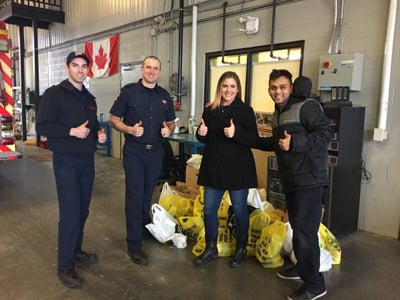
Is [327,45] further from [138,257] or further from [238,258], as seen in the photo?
[138,257]

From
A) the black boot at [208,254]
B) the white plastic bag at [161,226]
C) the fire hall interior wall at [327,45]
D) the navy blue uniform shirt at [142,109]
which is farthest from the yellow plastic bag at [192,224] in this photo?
the fire hall interior wall at [327,45]

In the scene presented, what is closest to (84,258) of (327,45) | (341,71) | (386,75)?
(341,71)

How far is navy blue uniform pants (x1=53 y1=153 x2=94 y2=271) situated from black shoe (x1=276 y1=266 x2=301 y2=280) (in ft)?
5.01

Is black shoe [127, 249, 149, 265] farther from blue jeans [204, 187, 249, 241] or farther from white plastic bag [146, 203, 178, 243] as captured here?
blue jeans [204, 187, 249, 241]

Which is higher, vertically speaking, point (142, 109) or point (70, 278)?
point (142, 109)

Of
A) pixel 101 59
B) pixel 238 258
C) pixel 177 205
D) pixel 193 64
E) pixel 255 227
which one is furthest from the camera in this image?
pixel 101 59

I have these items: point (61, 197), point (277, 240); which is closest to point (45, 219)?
point (61, 197)

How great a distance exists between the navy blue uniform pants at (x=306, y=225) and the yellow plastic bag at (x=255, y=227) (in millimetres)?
789

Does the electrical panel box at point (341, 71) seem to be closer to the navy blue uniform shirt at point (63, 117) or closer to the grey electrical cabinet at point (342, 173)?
the grey electrical cabinet at point (342, 173)

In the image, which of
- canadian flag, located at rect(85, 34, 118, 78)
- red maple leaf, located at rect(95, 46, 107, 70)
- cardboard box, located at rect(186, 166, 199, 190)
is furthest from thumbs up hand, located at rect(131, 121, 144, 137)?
red maple leaf, located at rect(95, 46, 107, 70)

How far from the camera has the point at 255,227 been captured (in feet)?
10.1

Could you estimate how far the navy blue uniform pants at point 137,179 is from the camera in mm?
2740

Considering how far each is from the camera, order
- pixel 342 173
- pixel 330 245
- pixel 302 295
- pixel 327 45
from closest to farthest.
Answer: pixel 302 295 < pixel 330 245 < pixel 342 173 < pixel 327 45

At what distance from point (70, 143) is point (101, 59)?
21.2 feet
